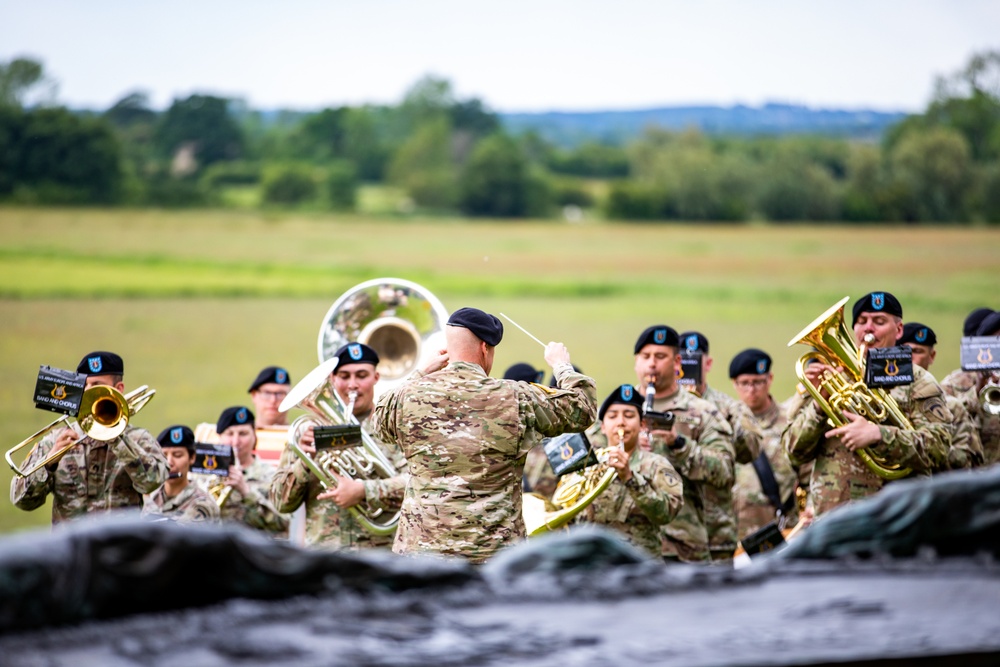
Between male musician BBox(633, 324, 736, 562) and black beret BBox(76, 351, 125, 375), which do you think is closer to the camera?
black beret BBox(76, 351, 125, 375)

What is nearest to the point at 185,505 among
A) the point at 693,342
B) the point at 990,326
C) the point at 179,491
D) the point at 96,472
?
the point at 179,491

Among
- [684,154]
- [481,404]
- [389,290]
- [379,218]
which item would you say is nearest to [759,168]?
[684,154]

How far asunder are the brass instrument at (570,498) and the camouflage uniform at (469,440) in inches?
43.5

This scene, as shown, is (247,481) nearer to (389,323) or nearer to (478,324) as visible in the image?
(389,323)

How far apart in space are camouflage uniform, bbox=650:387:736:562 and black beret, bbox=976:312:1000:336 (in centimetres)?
218

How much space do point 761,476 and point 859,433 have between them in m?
2.46

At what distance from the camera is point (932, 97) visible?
35.3 m

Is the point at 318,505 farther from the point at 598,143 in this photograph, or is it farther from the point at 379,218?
the point at 598,143

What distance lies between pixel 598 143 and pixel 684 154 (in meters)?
4.91

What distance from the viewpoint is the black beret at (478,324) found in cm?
564

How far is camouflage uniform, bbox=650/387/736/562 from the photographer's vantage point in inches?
303

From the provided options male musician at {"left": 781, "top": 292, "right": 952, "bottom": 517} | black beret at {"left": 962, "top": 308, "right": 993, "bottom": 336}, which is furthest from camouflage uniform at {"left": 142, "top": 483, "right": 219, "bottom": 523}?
black beret at {"left": 962, "top": 308, "right": 993, "bottom": 336}

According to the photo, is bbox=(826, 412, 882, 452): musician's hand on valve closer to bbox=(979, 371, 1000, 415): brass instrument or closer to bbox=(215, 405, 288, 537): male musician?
bbox=(979, 371, 1000, 415): brass instrument

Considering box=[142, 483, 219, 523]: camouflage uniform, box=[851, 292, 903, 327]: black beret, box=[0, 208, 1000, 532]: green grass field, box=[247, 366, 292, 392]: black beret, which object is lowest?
box=[0, 208, 1000, 532]: green grass field
